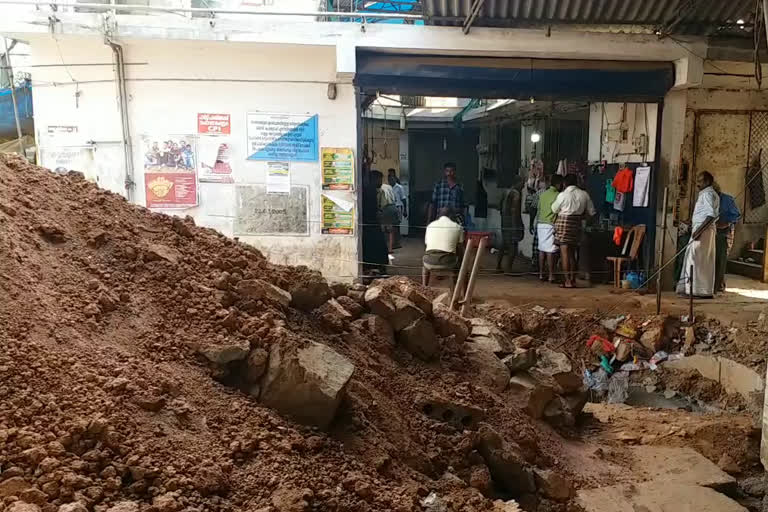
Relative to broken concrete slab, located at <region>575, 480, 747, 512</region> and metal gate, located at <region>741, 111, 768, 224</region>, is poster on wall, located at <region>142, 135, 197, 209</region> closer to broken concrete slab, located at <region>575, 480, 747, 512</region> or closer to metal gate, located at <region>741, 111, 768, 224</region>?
broken concrete slab, located at <region>575, 480, 747, 512</region>

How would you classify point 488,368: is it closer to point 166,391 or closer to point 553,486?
point 553,486

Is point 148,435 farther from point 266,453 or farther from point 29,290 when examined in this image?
point 29,290

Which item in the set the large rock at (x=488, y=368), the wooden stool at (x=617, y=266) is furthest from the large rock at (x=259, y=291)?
the wooden stool at (x=617, y=266)

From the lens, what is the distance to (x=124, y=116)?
8.40 metres

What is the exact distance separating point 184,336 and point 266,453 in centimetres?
82

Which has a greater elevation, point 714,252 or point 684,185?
point 684,185

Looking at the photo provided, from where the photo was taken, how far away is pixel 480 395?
159 inches

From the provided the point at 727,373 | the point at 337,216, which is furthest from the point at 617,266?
the point at 337,216

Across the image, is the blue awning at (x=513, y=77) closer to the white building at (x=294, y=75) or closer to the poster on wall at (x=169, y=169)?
the white building at (x=294, y=75)

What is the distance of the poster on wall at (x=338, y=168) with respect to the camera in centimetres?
873

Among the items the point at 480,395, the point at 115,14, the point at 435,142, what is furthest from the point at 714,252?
the point at 435,142

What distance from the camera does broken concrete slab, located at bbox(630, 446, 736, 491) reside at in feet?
13.7

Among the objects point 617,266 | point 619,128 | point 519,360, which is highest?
point 619,128

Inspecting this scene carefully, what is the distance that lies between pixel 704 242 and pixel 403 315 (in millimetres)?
6713
